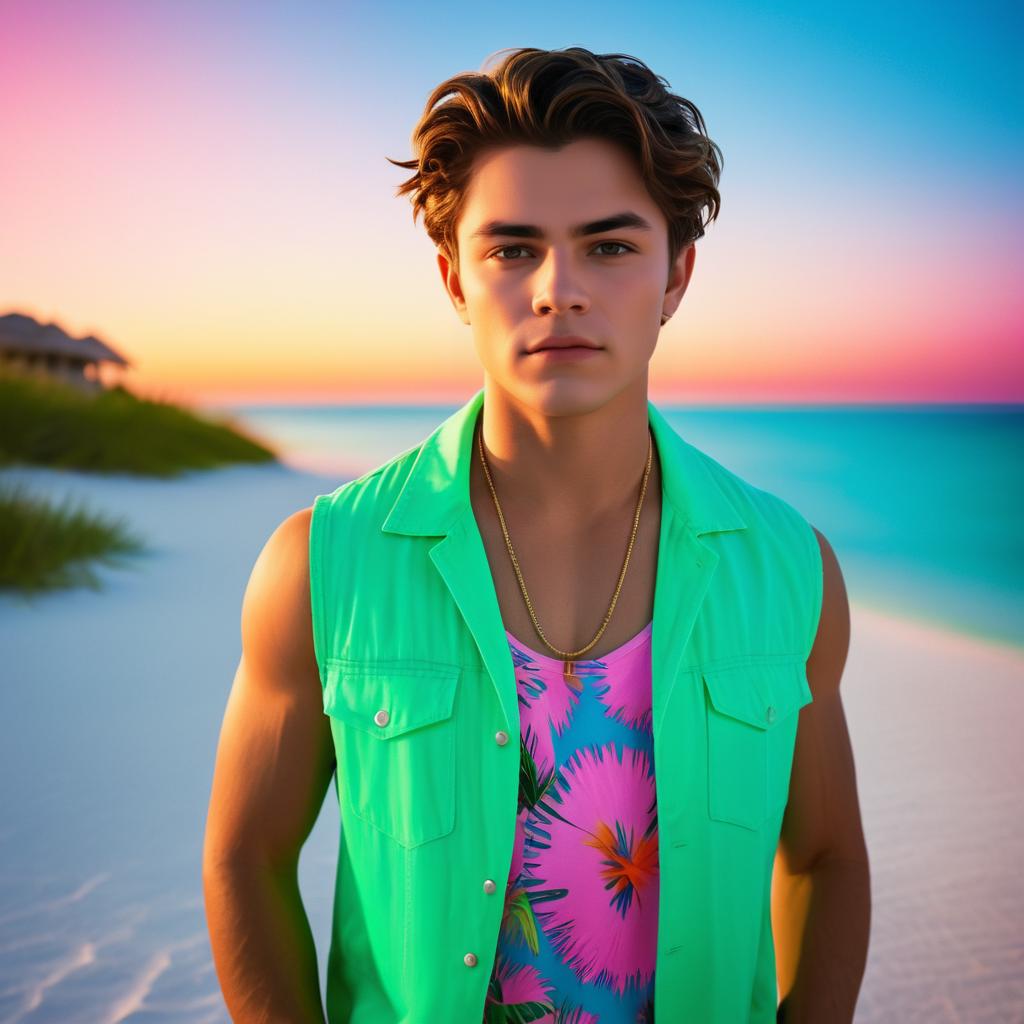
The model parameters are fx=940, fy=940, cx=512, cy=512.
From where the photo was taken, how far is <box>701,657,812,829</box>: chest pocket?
1.55 m

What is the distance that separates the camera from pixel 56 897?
3527mm

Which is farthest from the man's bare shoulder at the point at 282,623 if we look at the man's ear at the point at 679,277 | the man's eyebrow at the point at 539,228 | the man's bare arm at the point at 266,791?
the man's ear at the point at 679,277

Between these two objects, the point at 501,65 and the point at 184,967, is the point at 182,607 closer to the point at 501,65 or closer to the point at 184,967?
the point at 184,967

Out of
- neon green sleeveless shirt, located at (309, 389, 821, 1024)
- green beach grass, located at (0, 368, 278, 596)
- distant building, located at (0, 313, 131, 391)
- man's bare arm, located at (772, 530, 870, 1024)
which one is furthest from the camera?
distant building, located at (0, 313, 131, 391)

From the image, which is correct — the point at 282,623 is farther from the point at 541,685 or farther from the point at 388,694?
the point at 541,685

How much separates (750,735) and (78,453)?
34.0 feet

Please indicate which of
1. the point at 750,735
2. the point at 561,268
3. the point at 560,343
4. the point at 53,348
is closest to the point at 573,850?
the point at 750,735

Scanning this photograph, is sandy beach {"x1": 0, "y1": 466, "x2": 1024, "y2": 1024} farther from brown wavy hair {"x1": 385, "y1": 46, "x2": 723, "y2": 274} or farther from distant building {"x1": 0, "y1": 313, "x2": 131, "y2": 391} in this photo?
distant building {"x1": 0, "y1": 313, "x2": 131, "y2": 391}

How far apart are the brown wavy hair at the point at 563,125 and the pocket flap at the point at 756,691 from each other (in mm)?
762

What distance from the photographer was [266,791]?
152cm

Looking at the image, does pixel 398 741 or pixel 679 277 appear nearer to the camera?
pixel 398 741

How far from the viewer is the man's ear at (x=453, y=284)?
1.74 metres

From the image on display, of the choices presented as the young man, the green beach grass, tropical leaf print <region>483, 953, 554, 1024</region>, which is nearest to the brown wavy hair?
the young man

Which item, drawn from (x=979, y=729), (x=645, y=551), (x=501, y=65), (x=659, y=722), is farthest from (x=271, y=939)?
→ (x=979, y=729)
